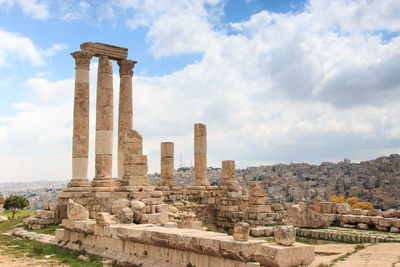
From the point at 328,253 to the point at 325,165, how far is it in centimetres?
7257

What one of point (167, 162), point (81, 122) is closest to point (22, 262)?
point (81, 122)

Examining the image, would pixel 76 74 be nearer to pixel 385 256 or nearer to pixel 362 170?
pixel 385 256

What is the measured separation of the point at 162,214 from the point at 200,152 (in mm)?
11225

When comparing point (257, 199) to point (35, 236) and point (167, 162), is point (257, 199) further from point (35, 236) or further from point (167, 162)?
point (35, 236)

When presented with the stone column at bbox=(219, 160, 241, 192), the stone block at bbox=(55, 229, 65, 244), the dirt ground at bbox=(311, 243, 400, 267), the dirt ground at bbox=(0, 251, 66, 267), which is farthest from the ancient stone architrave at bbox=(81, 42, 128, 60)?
the dirt ground at bbox=(311, 243, 400, 267)

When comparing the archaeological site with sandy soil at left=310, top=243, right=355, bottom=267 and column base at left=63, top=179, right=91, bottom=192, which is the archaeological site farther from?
sandy soil at left=310, top=243, right=355, bottom=267

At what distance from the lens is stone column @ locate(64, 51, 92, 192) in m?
20.9

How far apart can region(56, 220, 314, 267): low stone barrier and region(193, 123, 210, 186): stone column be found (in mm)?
12544

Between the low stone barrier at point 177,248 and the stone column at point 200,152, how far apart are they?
12.5m

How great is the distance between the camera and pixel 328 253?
11688 mm

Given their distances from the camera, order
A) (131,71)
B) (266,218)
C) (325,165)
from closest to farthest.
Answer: (266,218) → (131,71) → (325,165)

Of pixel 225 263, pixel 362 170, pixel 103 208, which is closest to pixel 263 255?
pixel 225 263

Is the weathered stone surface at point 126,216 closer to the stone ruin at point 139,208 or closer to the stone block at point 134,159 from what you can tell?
the stone ruin at point 139,208

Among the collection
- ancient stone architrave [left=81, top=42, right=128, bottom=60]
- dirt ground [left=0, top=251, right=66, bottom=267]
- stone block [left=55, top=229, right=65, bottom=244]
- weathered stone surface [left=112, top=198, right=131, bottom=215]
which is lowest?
dirt ground [left=0, top=251, right=66, bottom=267]
